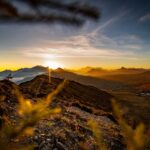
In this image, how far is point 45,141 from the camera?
10.1 metres

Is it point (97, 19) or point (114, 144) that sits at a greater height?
point (97, 19)

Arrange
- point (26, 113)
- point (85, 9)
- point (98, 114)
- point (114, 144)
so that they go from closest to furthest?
point (85, 9), point (26, 113), point (114, 144), point (98, 114)

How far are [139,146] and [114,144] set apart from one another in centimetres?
1109

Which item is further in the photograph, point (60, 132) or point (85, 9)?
point (60, 132)

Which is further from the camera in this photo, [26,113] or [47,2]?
[26,113]

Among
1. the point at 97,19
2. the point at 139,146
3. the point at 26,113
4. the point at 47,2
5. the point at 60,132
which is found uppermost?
the point at 47,2

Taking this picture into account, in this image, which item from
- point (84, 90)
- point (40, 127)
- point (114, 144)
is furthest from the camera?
point (84, 90)

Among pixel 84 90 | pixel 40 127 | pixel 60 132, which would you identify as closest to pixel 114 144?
pixel 60 132

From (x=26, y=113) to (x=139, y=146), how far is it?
85 centimetres

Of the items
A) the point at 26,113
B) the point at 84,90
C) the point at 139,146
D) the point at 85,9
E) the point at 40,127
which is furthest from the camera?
the point at 84,90

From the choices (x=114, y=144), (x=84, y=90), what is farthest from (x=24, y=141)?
(x=84, y=90)

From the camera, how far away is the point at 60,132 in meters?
11.6

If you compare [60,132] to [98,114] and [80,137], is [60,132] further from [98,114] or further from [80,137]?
[98,114]

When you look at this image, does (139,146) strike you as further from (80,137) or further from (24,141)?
(80,137)
